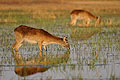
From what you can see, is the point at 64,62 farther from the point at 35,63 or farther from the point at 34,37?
the point at 34,37

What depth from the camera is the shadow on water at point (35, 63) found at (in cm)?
1023

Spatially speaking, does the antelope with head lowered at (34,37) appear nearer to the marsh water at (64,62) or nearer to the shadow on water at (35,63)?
the marsh water at (64,62)

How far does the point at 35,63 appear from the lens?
1127 cm

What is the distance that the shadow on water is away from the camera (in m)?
A: 10.2

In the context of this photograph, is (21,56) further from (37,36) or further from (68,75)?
(68,75)

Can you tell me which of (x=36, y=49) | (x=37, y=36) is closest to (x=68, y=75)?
(x=37, y=36)

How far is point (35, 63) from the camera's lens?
11273 mm

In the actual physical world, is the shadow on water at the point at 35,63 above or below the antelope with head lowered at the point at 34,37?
below

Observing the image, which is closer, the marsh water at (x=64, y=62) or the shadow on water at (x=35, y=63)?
the marsh water at (x=64, y=62)

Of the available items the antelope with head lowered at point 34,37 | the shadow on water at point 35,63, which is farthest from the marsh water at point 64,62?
the antelope with head lowered at point 34,37

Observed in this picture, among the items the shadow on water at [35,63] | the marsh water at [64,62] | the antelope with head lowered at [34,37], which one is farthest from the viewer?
the antelope with head lowered at [34,37]

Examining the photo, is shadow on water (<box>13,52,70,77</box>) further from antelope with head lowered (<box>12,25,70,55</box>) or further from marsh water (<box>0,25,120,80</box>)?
antelope with head lowered (<box>12,25,70,55</box>)

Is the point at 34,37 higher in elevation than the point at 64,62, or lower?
higher

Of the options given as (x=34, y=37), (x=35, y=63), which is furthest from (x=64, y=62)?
(x=34, y=37)
